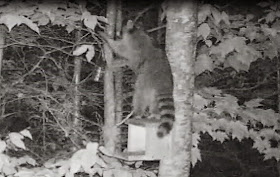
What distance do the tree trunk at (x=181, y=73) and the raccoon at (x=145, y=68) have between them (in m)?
0.27

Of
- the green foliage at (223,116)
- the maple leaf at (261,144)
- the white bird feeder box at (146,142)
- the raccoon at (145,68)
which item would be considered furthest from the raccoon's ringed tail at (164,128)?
the maple leaf at (261,144)

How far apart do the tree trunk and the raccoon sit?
0.27 meters

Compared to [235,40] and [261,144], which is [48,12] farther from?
[261,144]

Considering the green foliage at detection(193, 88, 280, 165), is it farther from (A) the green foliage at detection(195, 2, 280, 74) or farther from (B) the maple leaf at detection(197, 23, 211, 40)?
(B) the maple leaf at detection(197, 23, 211, 40)

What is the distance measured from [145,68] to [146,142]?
4.59 ft

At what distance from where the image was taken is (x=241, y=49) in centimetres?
283

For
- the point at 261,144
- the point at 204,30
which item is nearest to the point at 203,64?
the point at 204,30

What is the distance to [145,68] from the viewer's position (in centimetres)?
391

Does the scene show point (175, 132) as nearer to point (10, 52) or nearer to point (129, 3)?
point (129, 3)

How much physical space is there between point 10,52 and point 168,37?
3.48 meters

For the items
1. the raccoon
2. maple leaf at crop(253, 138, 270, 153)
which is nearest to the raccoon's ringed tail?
the raccoon

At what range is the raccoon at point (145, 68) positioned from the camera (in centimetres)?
333

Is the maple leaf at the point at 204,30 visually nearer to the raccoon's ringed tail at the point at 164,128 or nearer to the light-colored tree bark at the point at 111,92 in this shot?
the raccoon's ringed tail at the point at 164,128

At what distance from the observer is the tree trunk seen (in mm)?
2438
